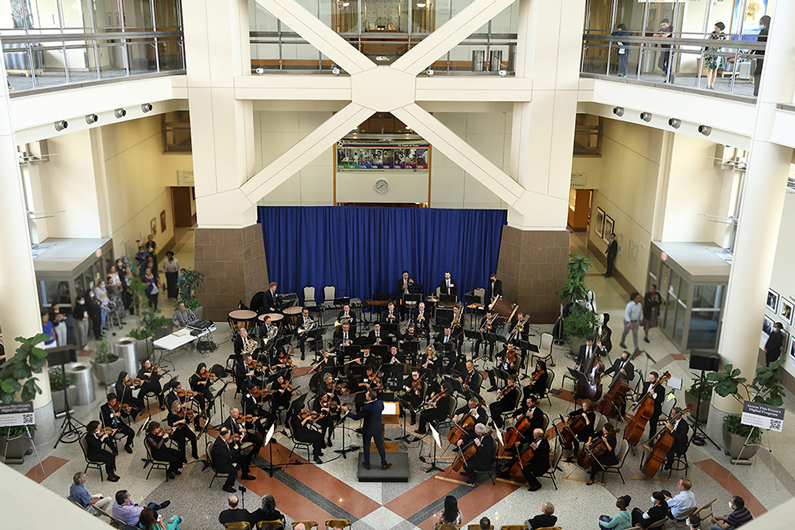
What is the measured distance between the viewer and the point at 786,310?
13.7m

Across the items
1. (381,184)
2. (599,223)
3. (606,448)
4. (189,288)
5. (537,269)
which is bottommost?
(606,448)

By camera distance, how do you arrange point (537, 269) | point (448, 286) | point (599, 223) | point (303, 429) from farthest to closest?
1. point (599, 223)
2. point (448, 286)
3. point (537, 269)
4. point (303, 429)

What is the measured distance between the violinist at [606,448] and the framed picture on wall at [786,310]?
562 cm

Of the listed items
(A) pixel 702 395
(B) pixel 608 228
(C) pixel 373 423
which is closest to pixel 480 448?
(C) pixel 373 423

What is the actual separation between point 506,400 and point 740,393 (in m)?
4.07

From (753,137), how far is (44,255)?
14.9 m

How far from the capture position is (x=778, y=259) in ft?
46.3

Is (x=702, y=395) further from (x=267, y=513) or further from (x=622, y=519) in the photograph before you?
(x=267, y=513)

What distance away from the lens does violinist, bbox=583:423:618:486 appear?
10562 millimetres

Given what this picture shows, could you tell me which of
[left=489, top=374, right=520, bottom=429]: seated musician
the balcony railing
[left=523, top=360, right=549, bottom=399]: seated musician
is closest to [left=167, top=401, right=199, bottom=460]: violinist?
[left=489, top=374, right=520, bottom=429]: seated musician

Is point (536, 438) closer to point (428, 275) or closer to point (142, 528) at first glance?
point (142, 528)

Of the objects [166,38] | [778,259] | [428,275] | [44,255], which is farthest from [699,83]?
[44,255]

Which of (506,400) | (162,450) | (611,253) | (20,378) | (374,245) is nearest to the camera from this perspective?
(162,450)

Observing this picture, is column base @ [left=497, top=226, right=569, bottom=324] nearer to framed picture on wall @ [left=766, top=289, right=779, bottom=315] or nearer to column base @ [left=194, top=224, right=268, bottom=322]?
framed picture on wall @ [left=766, top=289, right=779, bottom=315]
